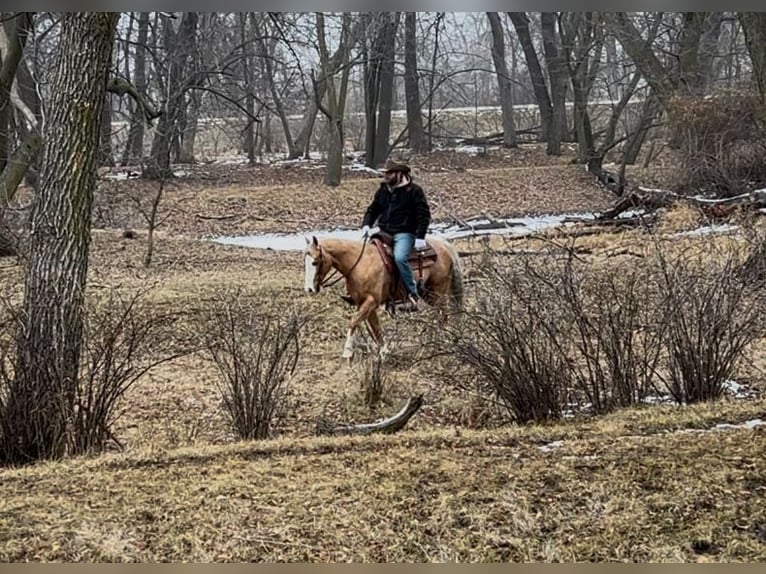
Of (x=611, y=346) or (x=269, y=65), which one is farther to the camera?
(x=269, y=65)

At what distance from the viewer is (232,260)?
58.4 ft

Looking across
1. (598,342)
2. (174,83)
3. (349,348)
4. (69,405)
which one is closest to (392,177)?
(349,348)

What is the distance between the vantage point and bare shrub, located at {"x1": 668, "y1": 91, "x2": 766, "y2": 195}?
2159cm

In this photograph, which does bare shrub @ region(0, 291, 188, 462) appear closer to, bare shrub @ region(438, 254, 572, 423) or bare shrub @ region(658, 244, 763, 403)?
bare shrub @ region(438, 254, 572, 423)

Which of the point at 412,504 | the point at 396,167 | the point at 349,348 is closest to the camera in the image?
the point at 412,504

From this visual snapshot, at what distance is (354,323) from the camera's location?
10258mm

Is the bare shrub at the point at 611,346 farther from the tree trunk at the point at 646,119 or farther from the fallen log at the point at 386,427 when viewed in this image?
the tree trunk at the point at 646,119

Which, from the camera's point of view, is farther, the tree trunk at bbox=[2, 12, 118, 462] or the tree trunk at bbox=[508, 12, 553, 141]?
the tree trunk at bbox=[508, 12, 553, 141]

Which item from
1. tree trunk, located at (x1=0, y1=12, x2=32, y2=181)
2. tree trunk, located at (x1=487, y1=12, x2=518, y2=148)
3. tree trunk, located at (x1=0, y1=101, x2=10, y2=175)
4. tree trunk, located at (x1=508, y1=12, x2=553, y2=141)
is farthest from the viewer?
tree trunk, located at (x1=487, y1=12, x2=518, y2=148)

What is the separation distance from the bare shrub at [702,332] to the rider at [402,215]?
4251 mm

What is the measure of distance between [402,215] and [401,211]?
56mm

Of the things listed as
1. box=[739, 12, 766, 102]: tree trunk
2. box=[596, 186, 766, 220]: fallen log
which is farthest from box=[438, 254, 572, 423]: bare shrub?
box=[596, 186, 766, 220]: fallen log

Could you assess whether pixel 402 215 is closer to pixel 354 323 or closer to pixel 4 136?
pixel 354 323

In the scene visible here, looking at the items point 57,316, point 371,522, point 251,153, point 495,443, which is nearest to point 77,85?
point 57,316
